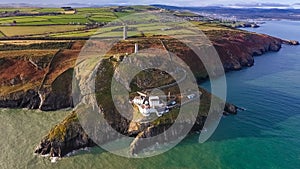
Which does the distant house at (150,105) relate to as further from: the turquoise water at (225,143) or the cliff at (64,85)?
the turquoise water at (225,143)

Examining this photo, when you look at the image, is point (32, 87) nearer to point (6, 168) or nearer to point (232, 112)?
point (6, 168)

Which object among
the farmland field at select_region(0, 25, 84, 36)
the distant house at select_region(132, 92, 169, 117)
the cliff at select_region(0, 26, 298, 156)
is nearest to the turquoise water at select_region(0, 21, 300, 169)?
the cliff at select_region(0, 26, 298, 156)

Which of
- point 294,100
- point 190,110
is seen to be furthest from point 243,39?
point 190,110

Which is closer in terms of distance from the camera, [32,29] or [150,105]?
[150,105]

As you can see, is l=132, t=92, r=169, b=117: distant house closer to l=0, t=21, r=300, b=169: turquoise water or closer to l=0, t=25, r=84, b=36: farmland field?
l=0, t=21, r=300, b=169: turquoise water

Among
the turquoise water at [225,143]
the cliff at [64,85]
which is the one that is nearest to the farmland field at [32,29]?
the cliff at [64,85]

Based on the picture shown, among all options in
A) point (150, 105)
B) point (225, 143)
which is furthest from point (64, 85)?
point (225, 143)

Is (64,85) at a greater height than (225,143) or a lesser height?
greater

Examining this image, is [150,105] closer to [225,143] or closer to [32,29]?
[225,143]
